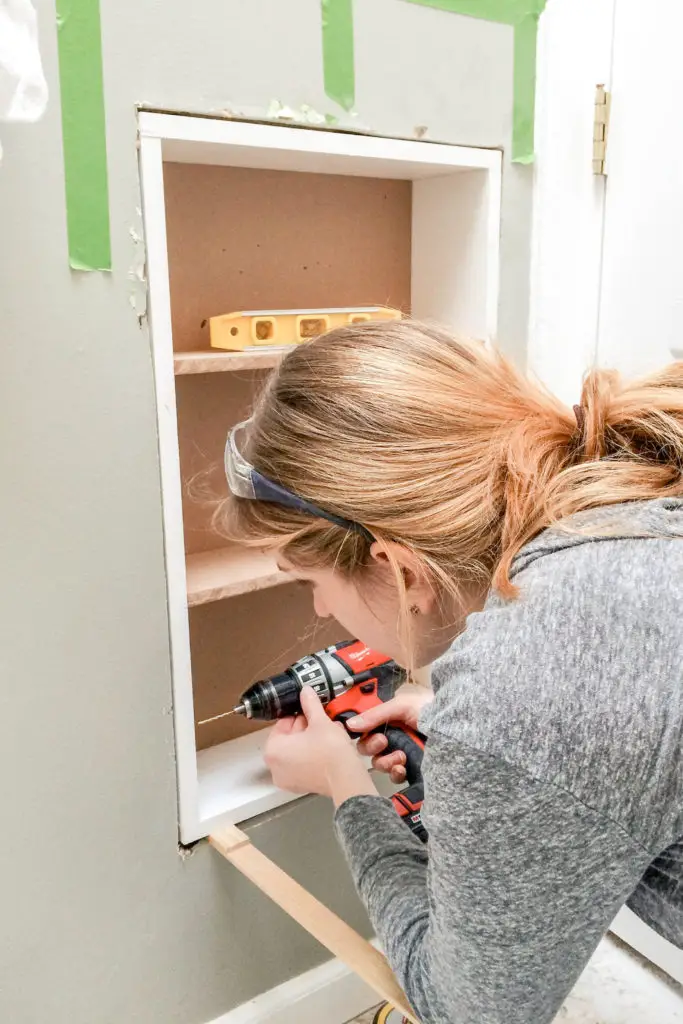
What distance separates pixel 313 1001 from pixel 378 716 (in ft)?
1.84

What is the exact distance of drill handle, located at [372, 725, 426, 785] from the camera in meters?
1.14

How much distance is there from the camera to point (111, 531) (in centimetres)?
101

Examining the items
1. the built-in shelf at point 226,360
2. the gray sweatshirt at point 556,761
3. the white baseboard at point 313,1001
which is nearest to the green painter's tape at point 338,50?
the built-in shelf at point 226,360

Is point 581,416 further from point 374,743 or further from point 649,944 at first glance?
point 649,944

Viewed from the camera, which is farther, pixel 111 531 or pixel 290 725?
pixel 290 725

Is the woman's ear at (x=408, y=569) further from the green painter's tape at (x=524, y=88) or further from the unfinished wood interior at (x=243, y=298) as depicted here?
the green painter's tape at (x=524, y=88)

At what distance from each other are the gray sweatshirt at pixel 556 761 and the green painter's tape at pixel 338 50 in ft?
2.31

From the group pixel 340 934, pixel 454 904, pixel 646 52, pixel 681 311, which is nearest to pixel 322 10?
pixel 646 52

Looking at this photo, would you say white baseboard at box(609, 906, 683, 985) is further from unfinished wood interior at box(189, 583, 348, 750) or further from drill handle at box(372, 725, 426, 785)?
unfinished wood interior at box(189, 583, 348, 750)

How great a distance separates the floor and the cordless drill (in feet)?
1.88

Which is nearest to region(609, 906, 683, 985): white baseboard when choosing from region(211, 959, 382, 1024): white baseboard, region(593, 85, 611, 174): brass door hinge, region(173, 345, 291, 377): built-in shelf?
region(211, 959, 382, 1024): white baseboard

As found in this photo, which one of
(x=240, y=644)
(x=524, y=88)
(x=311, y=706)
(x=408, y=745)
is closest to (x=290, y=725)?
(x=311, y=706)

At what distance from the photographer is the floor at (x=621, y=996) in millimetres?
1368

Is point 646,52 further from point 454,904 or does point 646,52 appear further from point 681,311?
point 454,904
